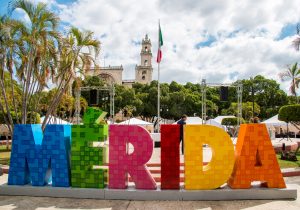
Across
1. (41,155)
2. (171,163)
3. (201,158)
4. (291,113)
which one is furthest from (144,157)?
(291,113)

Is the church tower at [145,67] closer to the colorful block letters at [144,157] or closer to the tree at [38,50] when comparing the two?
the tree at [38,50]

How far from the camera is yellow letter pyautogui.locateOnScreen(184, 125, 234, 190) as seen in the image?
681 centimetres

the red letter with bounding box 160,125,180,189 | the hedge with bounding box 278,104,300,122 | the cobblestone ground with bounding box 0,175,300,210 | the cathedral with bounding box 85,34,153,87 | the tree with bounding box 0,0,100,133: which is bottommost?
the cobblestone ground with bounding box 0,175,300,210

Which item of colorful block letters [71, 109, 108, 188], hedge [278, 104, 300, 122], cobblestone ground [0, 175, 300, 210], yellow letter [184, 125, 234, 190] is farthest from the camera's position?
hedge [278, 104, 300, 122]

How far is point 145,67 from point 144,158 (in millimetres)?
90764

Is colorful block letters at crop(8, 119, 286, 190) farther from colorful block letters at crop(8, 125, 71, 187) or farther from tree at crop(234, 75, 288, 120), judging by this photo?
tree at crop(234, 75, 288, 120)

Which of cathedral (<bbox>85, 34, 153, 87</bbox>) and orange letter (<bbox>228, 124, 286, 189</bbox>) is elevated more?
cathedral (<bbox>85, 34, 153, 87</bbox>)

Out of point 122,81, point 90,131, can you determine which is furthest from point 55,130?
point 122,81

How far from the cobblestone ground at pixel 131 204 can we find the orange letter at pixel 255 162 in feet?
1.58

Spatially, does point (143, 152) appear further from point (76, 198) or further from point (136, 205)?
point (76, 198)

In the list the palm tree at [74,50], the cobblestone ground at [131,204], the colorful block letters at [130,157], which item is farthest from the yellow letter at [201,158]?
the palm tree at [74,50]

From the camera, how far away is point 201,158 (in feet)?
22.4

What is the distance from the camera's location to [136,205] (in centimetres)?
636

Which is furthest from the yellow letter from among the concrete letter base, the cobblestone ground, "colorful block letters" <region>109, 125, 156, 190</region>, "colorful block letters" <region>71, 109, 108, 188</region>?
"colorful block letters" <region>71, 109, 108, 188</region>
